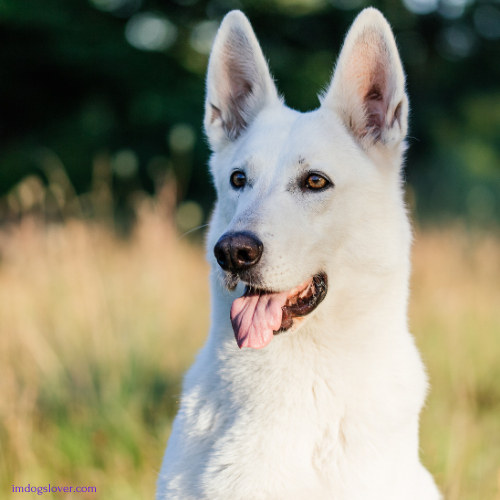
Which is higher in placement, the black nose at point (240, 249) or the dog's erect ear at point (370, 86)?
the dog's erect ear at point (370, 86)

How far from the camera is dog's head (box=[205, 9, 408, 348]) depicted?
204cm

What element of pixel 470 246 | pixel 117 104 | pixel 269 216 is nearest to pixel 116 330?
pixel 269 216

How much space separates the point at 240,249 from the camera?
1.97 m

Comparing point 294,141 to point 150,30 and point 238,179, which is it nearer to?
point 238,179

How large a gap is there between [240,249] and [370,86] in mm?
1035

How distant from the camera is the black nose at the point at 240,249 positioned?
6.48ft

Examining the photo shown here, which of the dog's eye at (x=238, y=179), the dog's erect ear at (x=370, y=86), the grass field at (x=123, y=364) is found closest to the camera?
the dog's erect ear at (x=370, y=86)

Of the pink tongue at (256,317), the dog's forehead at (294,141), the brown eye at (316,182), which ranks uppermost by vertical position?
the dog's forehead at (294,141)

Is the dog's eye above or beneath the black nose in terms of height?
above

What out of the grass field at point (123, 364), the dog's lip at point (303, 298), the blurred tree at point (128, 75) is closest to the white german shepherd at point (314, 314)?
the dog's lip at point (303, 298)

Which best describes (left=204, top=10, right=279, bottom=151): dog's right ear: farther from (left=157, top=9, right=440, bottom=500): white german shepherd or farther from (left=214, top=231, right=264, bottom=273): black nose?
(left=214, top=231, right=264, bottom=273): black nose

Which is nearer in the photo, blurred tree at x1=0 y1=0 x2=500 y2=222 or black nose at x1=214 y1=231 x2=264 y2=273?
black nose at x1=214 y1=231 x2=264 y2=273

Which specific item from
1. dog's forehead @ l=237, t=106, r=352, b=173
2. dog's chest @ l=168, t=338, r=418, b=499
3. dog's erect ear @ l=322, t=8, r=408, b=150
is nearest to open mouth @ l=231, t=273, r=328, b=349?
dog's chest @ l=168, t=338, r=418, b=499

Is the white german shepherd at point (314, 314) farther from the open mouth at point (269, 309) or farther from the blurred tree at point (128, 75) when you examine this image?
the blurred tree at point (128, 75)
